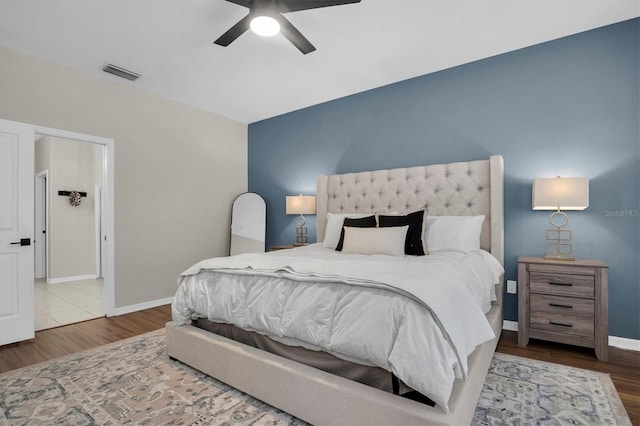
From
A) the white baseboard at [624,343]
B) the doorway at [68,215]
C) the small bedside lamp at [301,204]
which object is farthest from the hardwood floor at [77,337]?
the white baseboard at [624,343]

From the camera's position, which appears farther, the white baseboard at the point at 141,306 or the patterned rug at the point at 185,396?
the white baseboard at the point at 141,306

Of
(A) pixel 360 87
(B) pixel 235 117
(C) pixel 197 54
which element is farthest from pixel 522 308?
(B) pixel 235 117

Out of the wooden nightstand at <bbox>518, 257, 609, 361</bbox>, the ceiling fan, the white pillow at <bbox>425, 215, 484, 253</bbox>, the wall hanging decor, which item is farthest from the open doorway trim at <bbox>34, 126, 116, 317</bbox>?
the wooden nightstand at <bbox>518, 257, 609, 361</bbox>

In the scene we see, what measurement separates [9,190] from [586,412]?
15.1 ft

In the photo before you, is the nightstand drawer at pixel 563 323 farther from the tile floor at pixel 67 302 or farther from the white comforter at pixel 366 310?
the tile floor at pixel 67 302

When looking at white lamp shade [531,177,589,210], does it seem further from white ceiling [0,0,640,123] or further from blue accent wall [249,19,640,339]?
white ceiling [0,0,640,123]

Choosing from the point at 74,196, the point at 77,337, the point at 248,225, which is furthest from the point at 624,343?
the point at 74,196

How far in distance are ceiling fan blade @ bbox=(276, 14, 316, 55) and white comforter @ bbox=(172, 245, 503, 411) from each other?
1.62 meters

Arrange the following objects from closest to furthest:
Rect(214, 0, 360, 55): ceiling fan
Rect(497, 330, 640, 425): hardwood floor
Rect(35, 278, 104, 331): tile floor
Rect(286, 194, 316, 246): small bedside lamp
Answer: Rect(497, 330, 640, 425): hardwood floor
Rect(214, 0, 360, 55): ceiling fan
Rect(35, 278, 104, 331): tile floor
Rect(286, 194, 316, 246): small bedside lamp

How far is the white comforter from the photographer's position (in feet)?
4.00

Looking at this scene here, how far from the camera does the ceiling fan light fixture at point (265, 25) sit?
2061mm

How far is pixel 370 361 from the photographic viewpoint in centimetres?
136

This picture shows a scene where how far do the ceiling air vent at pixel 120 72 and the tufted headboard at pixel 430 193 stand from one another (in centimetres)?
243

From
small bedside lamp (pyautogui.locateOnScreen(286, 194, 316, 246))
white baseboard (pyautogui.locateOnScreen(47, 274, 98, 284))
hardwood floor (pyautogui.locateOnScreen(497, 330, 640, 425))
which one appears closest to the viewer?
hardwood floor (pyautogui.locateOnScreen(497, 330, 640, 425))
